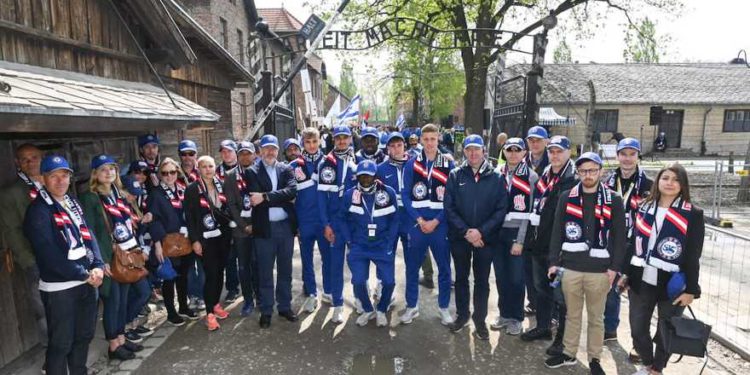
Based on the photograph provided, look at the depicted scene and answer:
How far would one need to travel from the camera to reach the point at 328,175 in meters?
5.41

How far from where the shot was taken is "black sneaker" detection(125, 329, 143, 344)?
4.87m

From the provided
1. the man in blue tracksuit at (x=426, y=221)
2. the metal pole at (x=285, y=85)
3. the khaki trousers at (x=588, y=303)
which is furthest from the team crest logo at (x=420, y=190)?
the metal pole at (x=285, y=85)

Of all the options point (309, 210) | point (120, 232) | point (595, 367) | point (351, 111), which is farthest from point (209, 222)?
point (351, 111)

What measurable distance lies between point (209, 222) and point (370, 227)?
180 centimetres

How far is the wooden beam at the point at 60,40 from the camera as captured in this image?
14.0 feet

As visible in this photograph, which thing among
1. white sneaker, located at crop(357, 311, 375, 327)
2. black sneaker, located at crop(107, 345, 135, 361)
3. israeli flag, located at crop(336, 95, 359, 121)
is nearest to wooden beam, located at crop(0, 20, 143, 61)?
black sneaker, located at crop(107, 345, 135, 361)

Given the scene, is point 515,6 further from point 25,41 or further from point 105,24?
point 25,41

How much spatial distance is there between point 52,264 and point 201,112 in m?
3.03

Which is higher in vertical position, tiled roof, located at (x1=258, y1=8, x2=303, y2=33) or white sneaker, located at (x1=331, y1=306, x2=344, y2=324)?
tiled roof, located at (x1=258, y1=8, x2=303, y2=33)

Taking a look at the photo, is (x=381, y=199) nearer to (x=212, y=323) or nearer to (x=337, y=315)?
(x=337, y=315)

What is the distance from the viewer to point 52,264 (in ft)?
11.3

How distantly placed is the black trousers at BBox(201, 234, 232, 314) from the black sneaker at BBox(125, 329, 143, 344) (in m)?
0.74

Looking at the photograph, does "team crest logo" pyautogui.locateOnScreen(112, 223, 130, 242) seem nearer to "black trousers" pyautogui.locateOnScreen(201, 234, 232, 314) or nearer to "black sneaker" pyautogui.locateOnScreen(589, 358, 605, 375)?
"black trousers" pyautogui.locateOnScreen(201, 234, 232, 314)

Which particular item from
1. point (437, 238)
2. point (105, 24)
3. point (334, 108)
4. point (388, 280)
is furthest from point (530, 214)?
point (334, 108)
